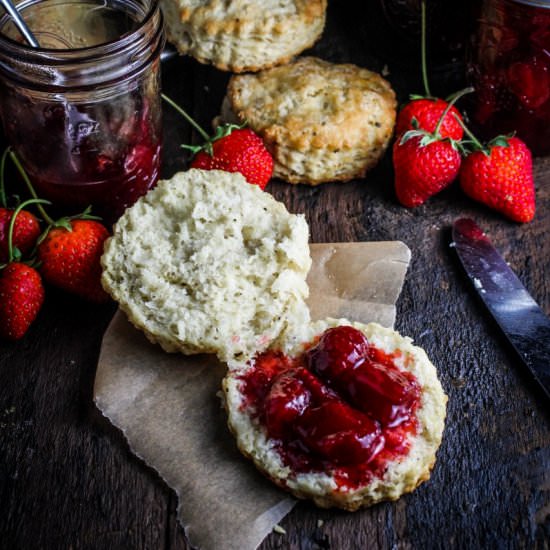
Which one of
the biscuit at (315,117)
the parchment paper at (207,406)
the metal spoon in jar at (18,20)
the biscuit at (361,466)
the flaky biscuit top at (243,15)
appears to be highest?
the metal spoon in jar at (18,20)

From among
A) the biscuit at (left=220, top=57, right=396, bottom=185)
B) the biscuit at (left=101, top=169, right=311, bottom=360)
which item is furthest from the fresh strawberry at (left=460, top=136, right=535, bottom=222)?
the biscuit at (left=101, top=169, right=311, bottom=360)

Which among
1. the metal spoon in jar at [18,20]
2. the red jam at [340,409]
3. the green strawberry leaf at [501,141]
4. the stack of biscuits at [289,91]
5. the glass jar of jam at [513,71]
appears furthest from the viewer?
the stack of biscuits at [289,91]

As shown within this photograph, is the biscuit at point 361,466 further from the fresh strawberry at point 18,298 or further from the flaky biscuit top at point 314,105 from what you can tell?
the flaky biscuit top at point 314,105

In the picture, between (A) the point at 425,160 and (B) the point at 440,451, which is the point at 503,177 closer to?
(A) the point at 425,160

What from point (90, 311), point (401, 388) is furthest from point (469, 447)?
point (90, 311)

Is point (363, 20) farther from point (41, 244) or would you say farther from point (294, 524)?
point (294, 524)

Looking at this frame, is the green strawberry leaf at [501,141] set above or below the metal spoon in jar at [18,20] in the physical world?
below

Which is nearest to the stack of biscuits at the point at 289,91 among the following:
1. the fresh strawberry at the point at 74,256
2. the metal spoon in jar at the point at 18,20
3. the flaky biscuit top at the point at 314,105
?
the flaky biscuit top at the point at 314,105

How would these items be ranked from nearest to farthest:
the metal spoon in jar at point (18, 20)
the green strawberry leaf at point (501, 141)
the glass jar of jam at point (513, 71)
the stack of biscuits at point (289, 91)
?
the metal spoon in jar at point (18, 20) < the glass jar of jam at point (513, 71) < the green strawberry leaf at point (501, 141) < the stack of biscuits at point (289, 91)

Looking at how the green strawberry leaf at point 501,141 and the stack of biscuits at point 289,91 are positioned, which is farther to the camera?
the stack of biscuits at point 289,91
